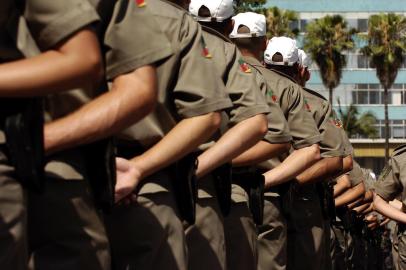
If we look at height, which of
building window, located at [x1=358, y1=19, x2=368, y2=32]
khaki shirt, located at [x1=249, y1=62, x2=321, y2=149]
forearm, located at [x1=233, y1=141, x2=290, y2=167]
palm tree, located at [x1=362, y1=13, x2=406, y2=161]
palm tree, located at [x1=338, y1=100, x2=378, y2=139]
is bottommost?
palm tree, located at [x1=338, y1=100, x2=378, y2=139]

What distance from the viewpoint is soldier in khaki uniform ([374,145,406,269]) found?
12.7 metres

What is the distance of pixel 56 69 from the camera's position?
13.8 ft

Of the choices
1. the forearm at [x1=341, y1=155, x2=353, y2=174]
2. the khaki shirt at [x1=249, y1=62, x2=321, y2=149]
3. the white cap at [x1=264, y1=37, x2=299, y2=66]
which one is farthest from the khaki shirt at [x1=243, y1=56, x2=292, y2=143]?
the forearm at [x1=341, y1=155, x2=353, y2=174]

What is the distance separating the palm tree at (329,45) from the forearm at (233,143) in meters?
58.2

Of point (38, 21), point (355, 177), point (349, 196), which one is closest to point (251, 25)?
point (38, 21)

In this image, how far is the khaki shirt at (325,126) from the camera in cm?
1180

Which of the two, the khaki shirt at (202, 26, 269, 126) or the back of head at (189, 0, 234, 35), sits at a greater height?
the back of head at (189, 0, 234, 35)

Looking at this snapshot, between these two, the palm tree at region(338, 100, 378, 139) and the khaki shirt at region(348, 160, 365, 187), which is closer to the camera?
the khaki shirt at region(348, 160, 365, 187)

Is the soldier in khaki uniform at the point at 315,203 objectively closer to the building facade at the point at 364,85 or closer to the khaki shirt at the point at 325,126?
the khaki shirt at the point at 325,126

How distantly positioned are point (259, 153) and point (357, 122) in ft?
220

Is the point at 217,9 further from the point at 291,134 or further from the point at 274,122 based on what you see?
the point at 291,134

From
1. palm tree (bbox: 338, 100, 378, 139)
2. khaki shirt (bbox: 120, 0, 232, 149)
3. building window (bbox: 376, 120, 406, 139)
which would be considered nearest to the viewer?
khaki shirt (bbox: 120, 0, 232, 149)

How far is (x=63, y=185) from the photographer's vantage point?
453 cm

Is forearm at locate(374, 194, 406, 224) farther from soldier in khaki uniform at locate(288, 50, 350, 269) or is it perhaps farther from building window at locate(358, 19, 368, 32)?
building window at locate(358, 19, 368, 32)
